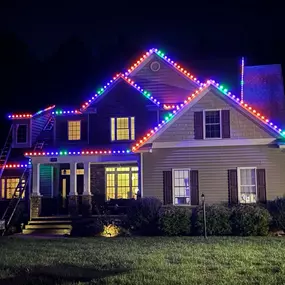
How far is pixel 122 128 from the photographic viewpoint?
25.6 meters

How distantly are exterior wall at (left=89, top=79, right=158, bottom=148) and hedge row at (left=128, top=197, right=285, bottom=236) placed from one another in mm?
6654

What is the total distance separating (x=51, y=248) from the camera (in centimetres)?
1456

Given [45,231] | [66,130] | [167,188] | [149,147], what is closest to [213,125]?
[149,147]

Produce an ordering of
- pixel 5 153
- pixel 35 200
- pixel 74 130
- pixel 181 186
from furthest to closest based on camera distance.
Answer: pixel 5 153 < pixel 74 130 < pixel 35 200 < pixel 181 186

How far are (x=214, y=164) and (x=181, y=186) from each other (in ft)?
5.66

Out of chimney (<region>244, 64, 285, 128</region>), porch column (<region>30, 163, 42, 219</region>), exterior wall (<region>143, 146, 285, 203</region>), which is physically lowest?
porch column (<region>30, 163, 42, 219</region>)

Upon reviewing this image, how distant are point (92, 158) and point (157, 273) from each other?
14.4m

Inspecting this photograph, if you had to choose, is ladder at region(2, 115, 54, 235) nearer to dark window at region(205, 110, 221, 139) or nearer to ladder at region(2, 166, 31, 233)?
ladder at region(2, 166, 31, 233)

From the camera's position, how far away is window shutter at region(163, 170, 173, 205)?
20.7 m

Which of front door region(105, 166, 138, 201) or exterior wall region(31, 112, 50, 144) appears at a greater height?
exterior wall region(31, 112, 50, 144)

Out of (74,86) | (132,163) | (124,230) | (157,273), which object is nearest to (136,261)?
(157,273)

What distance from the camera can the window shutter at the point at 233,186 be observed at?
66.0ft

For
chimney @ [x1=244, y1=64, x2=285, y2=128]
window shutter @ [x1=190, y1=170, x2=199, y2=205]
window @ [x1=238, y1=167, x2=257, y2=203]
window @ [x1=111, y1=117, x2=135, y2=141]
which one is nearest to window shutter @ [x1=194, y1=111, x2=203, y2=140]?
window shutter @ [x1=190, y1=170, x2=199, y2=205]

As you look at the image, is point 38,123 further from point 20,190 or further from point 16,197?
point 16,197
